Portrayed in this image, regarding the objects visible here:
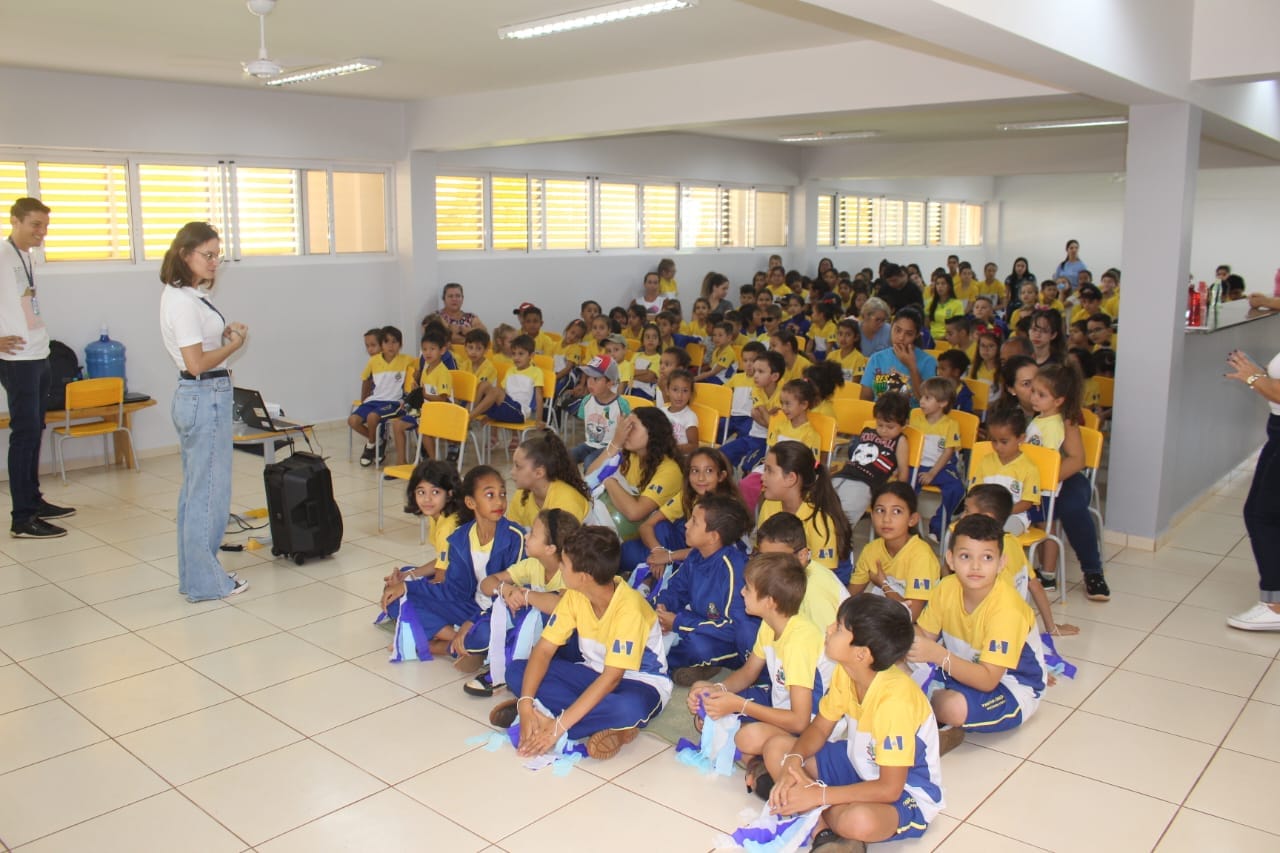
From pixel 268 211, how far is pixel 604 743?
6691 mm

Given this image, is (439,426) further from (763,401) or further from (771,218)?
(771,218)

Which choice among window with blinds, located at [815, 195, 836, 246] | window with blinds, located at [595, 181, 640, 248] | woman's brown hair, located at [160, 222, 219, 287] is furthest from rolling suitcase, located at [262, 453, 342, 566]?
window with blinds, located at [815, 195, 836, 246]

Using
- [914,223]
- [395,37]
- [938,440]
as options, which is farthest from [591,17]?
[914,223]

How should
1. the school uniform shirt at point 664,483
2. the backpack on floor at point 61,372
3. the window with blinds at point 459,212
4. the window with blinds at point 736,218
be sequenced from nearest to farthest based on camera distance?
the school uniform shirt at point 664,483, the backpack on floor at point 61,372, the window with blinds at point 459,212, the window with blinds at point 736,218

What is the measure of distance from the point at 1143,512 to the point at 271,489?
4.76m

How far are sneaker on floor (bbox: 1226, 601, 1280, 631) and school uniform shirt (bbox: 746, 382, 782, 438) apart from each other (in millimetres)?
2608

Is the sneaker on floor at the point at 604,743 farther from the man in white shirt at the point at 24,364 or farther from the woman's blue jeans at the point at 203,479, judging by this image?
the man in white shirt at the point at 24,364

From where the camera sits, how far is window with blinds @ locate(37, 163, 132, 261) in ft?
24.0

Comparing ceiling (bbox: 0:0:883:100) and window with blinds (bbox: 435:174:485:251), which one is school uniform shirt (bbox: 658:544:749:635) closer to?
ceiling (bbox: 0:0:883:100)

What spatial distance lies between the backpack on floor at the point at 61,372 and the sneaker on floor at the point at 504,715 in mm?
4890

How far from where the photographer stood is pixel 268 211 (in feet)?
28.1

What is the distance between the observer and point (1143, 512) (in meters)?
5.63

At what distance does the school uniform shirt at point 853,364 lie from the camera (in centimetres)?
719

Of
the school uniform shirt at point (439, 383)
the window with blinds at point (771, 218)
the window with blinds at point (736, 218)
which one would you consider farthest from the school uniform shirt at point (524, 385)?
the window with blinds at point (771, 218)
